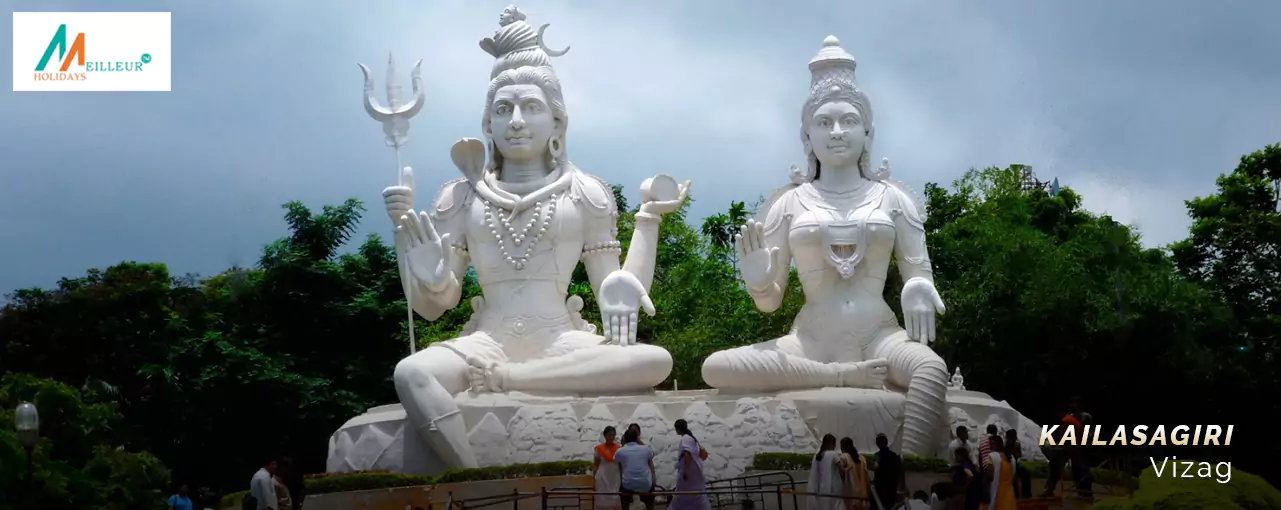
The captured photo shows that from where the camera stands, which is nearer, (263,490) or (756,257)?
(263,490)

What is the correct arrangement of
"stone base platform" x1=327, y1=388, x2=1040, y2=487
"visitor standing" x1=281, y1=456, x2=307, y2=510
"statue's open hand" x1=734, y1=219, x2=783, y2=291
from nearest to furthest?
1. "stone base platform" x1=327, y1=388, x2=1040, y2=487
2. "visitor standing" x1=281, y1=456, x2=307, y2=510
3. "statue's open hand" x1=734, y1=219, x2=783, y2=291

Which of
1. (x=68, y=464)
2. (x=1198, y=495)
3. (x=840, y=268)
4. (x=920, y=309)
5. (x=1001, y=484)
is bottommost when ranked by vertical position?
(x=1198, y=495)

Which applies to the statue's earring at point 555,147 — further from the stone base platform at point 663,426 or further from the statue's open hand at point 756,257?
the stone base platform at point 663,426

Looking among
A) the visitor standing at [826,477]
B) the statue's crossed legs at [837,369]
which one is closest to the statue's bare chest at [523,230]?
the statue's crossed legs at [837,369]

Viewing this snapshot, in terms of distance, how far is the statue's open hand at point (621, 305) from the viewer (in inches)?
594

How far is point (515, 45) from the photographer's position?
628 inches

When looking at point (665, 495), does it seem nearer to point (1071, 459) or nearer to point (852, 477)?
point (852, 477)

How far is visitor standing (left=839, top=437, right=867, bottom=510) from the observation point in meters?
12.1

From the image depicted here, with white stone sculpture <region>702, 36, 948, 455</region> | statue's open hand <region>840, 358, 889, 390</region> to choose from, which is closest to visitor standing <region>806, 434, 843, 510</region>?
white stone sculpture <region>702, 36, 948, 455</region>

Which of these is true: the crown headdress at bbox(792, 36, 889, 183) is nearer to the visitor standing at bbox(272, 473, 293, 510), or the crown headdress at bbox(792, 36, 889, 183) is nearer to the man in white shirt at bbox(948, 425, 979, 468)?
the man in white shirt at bbox(948, 425, 979, 468)

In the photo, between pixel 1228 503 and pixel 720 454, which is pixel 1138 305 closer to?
pixel 720 454

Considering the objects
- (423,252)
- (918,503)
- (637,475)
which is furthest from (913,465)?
(423,252)

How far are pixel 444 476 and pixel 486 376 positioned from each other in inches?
59.1

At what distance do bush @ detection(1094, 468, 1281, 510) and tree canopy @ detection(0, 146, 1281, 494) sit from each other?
10.9 metres
